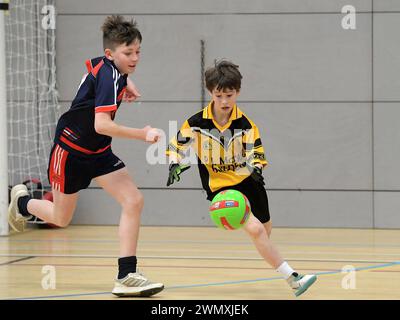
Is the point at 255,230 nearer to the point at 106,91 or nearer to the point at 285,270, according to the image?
the point at 285,270

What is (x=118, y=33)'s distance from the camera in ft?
17.9

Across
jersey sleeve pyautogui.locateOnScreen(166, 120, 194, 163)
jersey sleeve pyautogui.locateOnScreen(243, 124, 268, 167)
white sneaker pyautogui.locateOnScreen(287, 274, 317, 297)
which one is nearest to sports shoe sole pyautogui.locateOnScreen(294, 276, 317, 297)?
white sneaker pyautogui.locateOnScreen(287, 274, 317, 297)

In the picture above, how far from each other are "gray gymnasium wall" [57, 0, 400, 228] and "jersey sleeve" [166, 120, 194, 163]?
426 cm

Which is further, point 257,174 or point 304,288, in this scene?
point 257,174

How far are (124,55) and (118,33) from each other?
0.15 meters

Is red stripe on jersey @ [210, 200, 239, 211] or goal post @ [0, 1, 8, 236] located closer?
red stripe on jersey @ [210, 200, 239, 211]

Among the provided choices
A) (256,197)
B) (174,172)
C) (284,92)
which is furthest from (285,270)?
(284,92)

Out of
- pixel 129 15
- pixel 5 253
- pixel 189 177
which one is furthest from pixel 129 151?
pixel 5 253

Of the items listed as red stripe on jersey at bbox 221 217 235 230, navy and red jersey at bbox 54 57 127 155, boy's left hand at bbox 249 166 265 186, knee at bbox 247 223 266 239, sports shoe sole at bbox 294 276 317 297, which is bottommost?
sports shoe sole at bbox 294 276 317 297

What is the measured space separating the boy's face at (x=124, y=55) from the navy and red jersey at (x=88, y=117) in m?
0.04

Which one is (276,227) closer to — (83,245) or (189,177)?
(189,177)

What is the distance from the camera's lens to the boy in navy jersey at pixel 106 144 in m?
5.38

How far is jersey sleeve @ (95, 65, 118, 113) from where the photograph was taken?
5.31m

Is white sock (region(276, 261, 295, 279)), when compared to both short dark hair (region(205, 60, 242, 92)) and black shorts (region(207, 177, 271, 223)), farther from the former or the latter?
short dark hair (region(205, 60, 242, 92))
